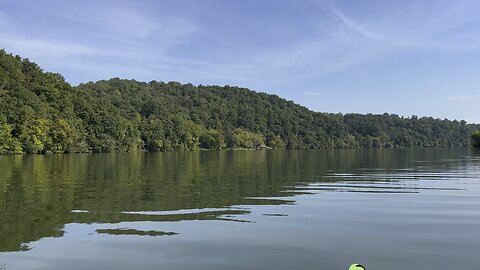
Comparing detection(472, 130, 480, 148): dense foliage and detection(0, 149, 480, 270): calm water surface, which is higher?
detection(472, 130, 480, 148): dense foliage

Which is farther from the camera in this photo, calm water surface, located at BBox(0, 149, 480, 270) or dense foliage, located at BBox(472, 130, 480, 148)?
dense foliage, located at BBox(472, 130, 480, 148)

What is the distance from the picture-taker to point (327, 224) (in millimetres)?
15719

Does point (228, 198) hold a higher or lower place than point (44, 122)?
lower

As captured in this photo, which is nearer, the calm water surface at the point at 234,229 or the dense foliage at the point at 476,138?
the calm water surface at the point at 234,229

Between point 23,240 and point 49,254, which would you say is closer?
point 49,254

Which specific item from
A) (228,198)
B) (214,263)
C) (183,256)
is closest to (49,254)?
(183,256)

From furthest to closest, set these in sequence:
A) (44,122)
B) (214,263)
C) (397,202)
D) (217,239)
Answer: (44,122)
(397,202)
(217,239)
(214,263)

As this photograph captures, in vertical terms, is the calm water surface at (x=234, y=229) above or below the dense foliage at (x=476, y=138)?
below

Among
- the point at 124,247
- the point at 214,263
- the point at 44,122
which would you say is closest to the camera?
the point at 214,263

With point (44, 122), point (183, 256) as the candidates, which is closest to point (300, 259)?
point (183, 256)

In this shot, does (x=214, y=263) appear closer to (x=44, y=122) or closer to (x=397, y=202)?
(x=397, y=202)

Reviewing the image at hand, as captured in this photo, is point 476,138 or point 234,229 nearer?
point 234,229

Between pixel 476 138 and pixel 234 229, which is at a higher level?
pixel 476 138

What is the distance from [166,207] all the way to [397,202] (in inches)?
404
